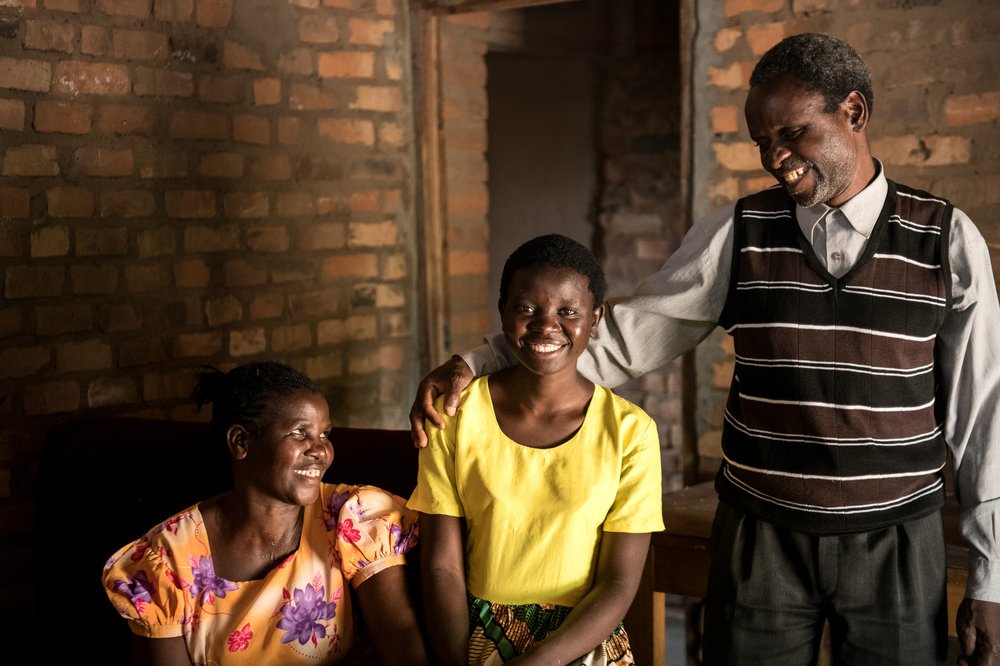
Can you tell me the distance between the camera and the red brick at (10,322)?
3068mm

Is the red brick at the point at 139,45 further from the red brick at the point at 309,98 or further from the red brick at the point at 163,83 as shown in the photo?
the red brick at the point at 309,98

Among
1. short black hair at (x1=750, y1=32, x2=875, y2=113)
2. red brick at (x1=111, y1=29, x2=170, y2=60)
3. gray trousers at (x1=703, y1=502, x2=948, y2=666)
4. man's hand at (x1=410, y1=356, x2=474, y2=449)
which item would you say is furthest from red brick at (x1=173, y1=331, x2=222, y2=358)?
short black hair at (x1=750, y1=32, x2=875, y2=113)

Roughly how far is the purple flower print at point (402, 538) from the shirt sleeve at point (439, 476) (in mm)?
95

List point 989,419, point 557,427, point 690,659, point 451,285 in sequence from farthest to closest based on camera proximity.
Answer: point 451,285
point 690,659
point 557,427
point 989,419

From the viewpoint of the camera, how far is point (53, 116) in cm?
313

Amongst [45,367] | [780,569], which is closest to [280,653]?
[780,569]

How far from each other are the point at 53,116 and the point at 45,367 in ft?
2.37

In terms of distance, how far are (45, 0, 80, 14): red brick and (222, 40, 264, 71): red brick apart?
0.51 metres

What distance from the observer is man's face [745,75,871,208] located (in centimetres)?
177

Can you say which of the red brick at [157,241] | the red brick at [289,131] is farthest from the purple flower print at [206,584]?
the red brick at [289,131]

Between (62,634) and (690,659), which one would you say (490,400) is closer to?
(62,634)

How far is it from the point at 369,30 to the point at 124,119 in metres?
1.05

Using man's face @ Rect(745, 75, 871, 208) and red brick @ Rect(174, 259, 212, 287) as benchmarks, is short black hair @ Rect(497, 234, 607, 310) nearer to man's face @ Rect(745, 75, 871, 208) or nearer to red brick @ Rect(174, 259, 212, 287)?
man's face @ Rect(745, 75, 871, 208)

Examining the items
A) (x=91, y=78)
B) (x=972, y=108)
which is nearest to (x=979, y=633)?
(x=972, y=108)
